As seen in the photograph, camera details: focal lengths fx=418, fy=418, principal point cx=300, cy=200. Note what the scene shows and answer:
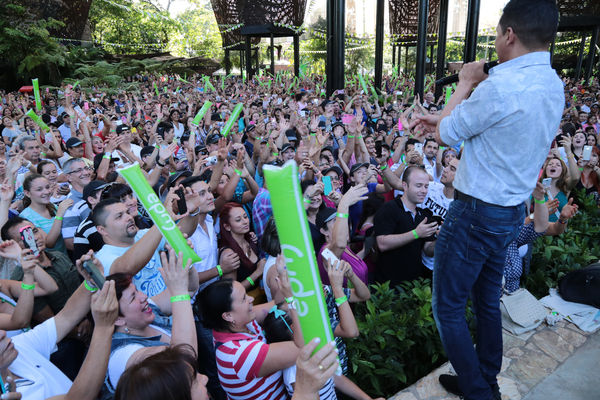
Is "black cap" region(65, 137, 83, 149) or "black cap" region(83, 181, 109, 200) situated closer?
"black cap" region(83, 181, 109, 200)

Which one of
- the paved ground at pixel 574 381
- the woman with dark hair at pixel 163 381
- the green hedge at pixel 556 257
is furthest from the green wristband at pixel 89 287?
the green hedge at pixel 556 257

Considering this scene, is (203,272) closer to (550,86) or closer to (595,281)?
(550,86)

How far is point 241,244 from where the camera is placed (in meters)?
3.93

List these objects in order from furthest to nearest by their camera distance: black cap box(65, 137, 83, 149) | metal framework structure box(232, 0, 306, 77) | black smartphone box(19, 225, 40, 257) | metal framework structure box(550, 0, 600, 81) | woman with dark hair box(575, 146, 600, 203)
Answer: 1. metal framework structure box(232, 0, 306, 77)
2. metal framework structure box(550, 0, 600, 81)
3. black cap box(65, 137, 83, 149)
4. woman with dark hair box(575, 146, 600, 203)
5. black smartphone box(19, 225, 40, 257)

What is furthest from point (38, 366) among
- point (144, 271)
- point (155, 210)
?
point (144, 271)

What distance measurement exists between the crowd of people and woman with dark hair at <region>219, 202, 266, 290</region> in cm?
1

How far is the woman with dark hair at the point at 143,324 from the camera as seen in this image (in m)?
2.02

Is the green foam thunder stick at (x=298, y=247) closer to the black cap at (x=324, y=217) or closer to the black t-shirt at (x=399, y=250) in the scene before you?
the black cap at (x=324, y=217)

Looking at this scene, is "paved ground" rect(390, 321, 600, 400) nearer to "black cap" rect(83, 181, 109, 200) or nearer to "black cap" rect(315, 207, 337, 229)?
"black cap" rect(315, 207, 337, 229)

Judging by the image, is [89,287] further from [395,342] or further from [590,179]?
[590,179]

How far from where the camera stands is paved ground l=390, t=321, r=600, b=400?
269cm

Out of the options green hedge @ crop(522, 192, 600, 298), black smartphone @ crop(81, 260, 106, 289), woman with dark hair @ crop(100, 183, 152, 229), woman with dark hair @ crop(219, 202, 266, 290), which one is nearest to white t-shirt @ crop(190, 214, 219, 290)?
woman with dark hair @ crop(219, 202, 266, 290)

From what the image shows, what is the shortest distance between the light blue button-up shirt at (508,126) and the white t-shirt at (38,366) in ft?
7.35

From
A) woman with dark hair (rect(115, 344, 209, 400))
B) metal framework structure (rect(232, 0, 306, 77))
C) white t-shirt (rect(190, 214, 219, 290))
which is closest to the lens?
woman with dark hair (rect(115, 344, 209, 400))
